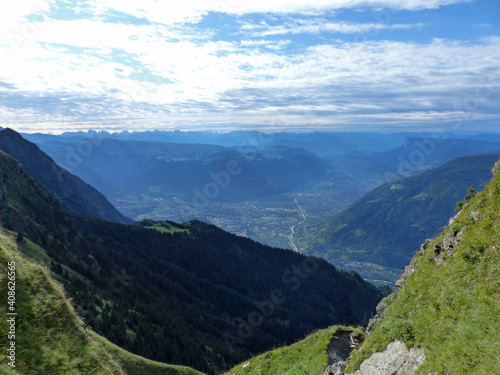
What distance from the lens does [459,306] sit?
714 inches

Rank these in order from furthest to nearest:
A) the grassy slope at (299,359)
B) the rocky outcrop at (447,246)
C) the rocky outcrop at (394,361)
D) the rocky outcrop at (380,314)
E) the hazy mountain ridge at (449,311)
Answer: the grassy slope at (299,359)
the rocky outcrop at (380,314)
the rocky outcrop at (447,246)
the rocky outcrop at (394,361)
the hazy mountain ridge at (449,311)

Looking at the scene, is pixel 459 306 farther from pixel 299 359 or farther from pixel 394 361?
pixel 299 359

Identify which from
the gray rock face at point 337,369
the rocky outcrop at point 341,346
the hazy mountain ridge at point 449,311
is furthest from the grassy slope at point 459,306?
the rocky outcrop at point 341,346

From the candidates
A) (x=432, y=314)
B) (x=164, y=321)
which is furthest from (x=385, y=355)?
(x=164, y=321)

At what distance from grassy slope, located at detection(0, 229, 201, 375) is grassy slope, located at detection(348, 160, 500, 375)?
21.1m

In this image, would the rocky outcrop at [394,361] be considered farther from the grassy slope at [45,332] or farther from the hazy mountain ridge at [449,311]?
the grassy slope at [45,332]

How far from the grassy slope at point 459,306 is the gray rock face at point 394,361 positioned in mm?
479

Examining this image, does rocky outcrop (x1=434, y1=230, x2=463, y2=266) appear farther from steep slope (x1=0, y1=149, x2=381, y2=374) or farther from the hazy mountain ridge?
steep slope (x1=0, y1=149, x2=381, y2=374)

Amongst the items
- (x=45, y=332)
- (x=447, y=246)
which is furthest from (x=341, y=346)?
(x=45, y=332)

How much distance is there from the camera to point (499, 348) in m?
14.5

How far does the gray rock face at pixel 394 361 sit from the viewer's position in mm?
18156

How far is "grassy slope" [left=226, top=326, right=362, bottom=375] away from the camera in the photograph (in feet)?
92.8

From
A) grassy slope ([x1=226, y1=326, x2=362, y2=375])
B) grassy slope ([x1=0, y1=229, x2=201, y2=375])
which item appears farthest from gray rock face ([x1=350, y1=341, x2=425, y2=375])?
grassy slope ([x1=0, y1=229, x2=201, y2=375])

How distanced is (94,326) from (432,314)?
73.8m
